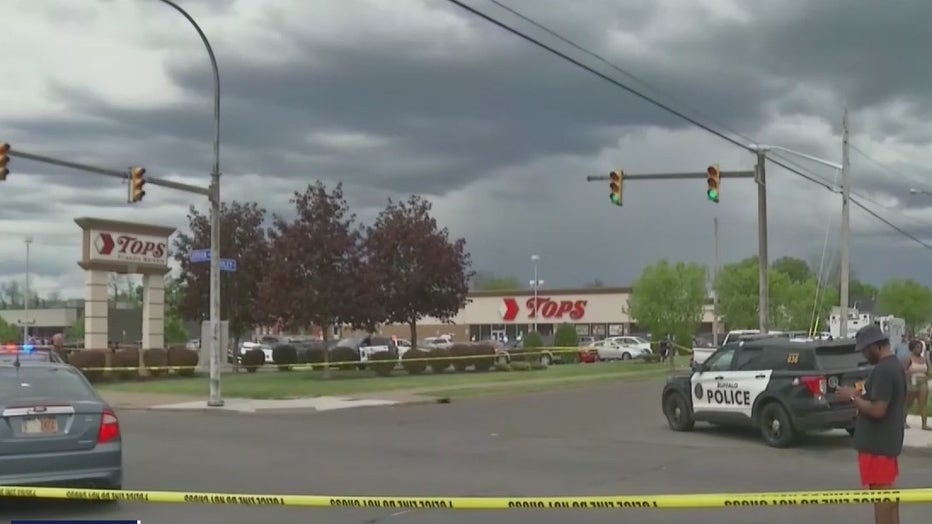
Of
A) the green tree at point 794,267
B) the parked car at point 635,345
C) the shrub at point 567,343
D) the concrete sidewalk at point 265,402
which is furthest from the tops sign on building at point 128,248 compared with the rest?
the green tree at point 794,267

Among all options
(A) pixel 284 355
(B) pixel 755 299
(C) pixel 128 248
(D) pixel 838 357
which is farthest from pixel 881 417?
(B) pixel 755 299

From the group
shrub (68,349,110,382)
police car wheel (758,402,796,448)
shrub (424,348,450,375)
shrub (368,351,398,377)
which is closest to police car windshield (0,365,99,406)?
police car wheel (758,402,796,448)

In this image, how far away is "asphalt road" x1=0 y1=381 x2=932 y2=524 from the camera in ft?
33.8

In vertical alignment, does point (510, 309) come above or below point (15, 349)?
above

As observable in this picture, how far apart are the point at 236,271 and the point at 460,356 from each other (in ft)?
33.9

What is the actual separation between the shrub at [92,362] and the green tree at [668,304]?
111 feet

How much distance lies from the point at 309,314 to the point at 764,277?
15703 millimetres

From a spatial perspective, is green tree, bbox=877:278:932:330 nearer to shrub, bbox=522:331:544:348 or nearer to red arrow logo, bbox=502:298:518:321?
red arrow logo, bbox=502:298:518:321

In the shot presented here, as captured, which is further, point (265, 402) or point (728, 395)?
point (265, 402)

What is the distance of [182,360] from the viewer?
40.6 m

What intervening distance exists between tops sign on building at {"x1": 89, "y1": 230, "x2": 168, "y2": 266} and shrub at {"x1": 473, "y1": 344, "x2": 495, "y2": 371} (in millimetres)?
13711

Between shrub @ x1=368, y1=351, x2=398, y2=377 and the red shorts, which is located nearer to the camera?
the red shorts

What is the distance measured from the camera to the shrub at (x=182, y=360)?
4025cm

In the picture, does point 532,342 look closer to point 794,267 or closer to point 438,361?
point 438,361
